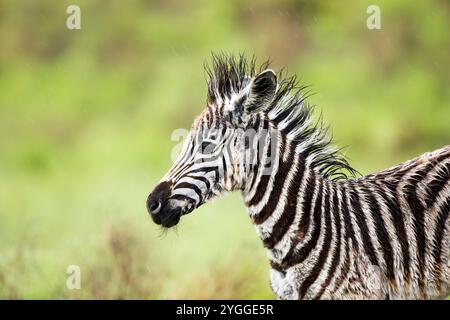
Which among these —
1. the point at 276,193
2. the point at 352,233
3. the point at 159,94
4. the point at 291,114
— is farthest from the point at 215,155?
the point at 159,94

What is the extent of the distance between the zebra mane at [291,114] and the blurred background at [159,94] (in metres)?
4.41

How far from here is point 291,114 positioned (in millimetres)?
6039

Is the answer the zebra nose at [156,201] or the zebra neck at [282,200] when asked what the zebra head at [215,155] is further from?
the zebra neck at [282,200]

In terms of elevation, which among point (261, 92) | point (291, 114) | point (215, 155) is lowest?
point (215, 155)

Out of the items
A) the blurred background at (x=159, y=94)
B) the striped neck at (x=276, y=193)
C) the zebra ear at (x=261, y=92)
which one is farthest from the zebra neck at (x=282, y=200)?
the blurred background at (x=159, y=94)

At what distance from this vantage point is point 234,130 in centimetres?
586

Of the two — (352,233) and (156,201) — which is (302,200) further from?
(156,201)

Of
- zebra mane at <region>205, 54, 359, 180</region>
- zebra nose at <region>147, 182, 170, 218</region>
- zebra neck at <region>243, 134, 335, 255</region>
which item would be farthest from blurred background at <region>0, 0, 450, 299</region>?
zebra nose at <region>147, 182, 170, 218</region>

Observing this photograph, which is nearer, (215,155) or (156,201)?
(156,201)

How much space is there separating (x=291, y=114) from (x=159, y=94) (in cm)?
1119

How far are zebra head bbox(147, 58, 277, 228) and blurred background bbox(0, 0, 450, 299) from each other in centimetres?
459

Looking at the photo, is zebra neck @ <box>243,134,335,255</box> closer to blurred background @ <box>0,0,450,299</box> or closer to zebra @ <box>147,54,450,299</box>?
zebra @ <box>147,54,450,299</box>

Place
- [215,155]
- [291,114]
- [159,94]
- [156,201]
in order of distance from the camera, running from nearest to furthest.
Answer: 1. [156,201]
2. [215,155]
3. [291,114]
4. [159,94]

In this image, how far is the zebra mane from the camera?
602 cm
